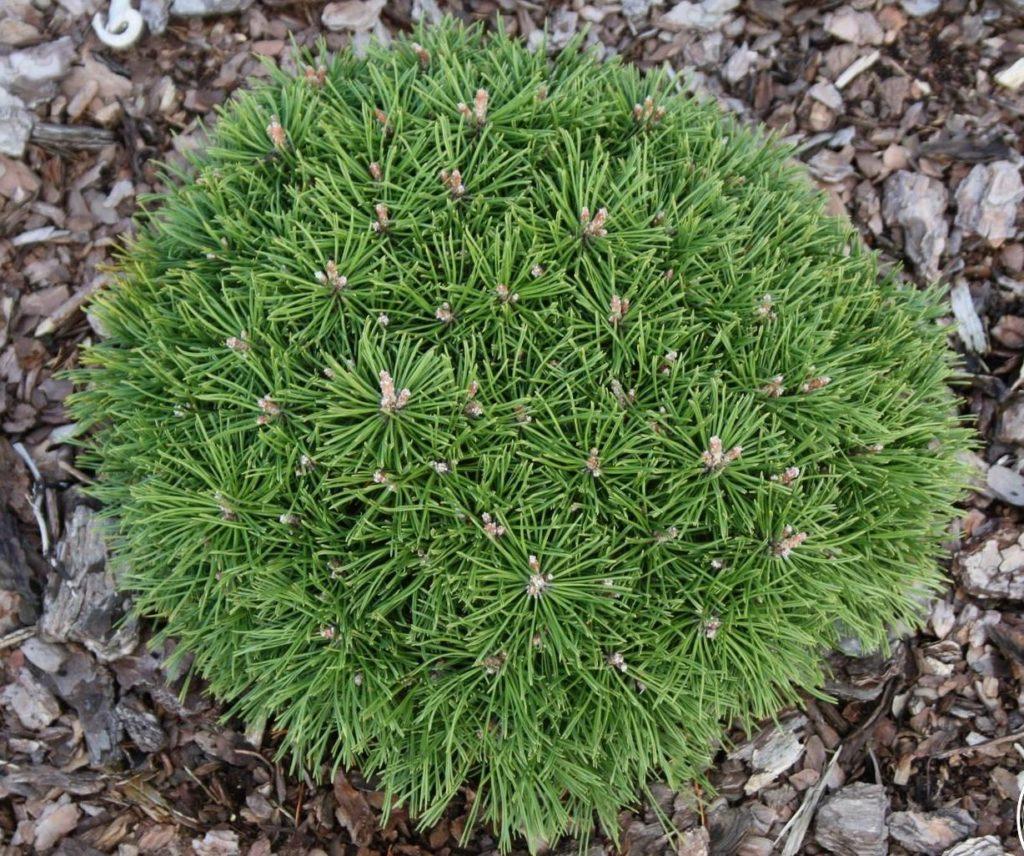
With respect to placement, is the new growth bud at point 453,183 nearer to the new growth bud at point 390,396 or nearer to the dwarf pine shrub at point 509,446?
the dwarf pine shrub at point 509,446

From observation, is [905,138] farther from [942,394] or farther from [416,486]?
[416,486]

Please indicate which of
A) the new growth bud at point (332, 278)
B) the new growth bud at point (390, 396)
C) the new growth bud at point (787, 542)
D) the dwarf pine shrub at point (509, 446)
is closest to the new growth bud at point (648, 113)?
the dwarf pine shrub at point (509, 446)

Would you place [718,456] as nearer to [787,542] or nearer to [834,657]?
[787,542]

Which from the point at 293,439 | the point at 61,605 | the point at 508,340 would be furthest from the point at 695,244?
the point at 61,605

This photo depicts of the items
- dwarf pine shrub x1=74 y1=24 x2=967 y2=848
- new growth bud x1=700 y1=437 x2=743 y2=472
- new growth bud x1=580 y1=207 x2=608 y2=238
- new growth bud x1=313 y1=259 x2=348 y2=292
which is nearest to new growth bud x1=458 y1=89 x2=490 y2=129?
dwarf pine shrub x1=74 y1=24 x2=967 y2=848

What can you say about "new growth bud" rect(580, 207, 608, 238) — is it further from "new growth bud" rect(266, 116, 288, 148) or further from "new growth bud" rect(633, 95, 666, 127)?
"new growth bud" rect(266, 116, 288, 148)

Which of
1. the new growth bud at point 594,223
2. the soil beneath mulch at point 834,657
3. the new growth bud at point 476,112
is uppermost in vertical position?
the new growth bud at point 476,112

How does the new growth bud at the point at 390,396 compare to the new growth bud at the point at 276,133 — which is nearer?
the new growth bud at the point at 390,396

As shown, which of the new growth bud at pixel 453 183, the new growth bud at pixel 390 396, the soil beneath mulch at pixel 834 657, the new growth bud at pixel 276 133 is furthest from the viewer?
the soil beneath mulch at pixel 834 657
